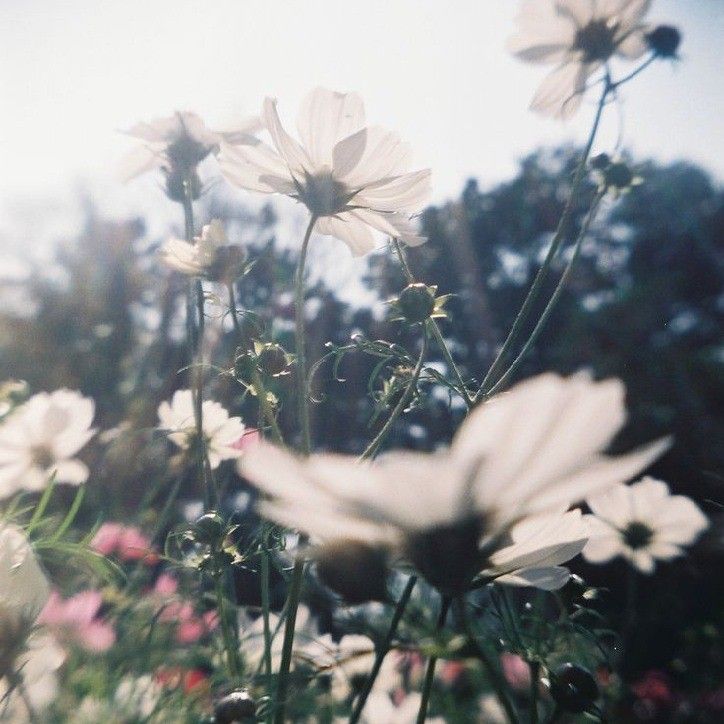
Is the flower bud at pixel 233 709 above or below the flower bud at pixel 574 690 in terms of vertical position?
below

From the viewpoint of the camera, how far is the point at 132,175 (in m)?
0.85

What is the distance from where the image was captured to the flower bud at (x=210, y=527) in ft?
1.66

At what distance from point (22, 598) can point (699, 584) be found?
4.47 meters

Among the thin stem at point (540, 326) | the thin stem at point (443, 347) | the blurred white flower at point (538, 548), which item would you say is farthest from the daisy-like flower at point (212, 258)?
the blurred white flower at point (538, 548)

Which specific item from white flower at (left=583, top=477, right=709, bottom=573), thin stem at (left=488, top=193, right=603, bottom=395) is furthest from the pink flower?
thin stem at (left=488, top=193, right=603, bottom=395)

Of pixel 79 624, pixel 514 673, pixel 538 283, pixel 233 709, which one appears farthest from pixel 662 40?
pixel 514 673

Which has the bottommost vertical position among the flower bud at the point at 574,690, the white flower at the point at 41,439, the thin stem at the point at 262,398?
the white flower at the point at 41,439

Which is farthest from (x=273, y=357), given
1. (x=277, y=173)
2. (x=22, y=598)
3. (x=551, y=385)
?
(x=551, y=385)

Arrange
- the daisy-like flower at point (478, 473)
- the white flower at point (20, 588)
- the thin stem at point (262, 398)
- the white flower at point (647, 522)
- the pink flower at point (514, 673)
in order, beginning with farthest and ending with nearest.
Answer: the pink flower at point (514, 673)
the white flower at point (647, 522)
the thin stem at point (262, 398)
the white flower at point (20, 588)
the daisy-like flower at point (478, 473)

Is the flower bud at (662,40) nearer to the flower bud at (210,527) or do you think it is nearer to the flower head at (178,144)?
the flower head at (178,144)

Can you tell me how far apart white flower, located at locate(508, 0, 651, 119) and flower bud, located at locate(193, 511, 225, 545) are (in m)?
0.52

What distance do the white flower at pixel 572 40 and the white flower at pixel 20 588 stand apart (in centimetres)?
63

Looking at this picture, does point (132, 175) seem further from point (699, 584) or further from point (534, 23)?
point (699, 584)

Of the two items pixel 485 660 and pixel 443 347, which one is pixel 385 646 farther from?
pixel 443 347
